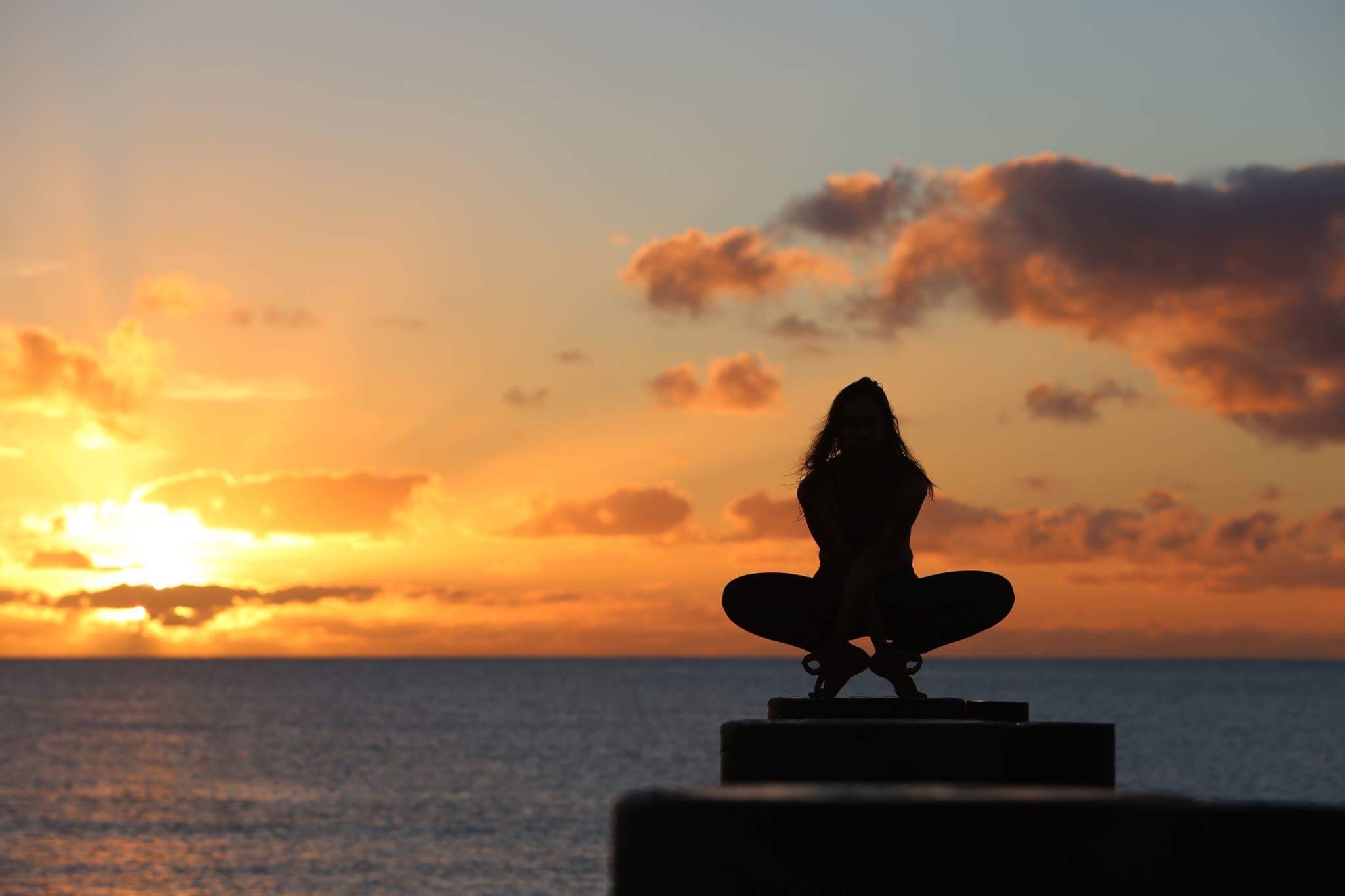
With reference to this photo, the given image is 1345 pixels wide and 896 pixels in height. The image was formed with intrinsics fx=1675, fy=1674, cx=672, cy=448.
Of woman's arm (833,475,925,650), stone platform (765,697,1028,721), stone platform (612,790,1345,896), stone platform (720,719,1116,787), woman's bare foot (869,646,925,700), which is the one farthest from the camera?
woman's arm (833,475,925,650)

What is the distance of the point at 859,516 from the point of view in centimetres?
788

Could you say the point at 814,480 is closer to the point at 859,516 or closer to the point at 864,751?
the point at 859,516

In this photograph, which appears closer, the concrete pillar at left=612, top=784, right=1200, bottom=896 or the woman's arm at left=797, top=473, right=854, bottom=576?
the concrete pillar at left=612, top=784, right=1200, bottom=896

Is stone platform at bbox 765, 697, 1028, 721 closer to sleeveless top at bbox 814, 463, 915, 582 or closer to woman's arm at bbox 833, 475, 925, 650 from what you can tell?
woman's arm at bbox 833, 475, 925, 650

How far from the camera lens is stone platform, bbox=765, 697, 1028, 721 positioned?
697cm

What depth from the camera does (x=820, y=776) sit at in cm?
593

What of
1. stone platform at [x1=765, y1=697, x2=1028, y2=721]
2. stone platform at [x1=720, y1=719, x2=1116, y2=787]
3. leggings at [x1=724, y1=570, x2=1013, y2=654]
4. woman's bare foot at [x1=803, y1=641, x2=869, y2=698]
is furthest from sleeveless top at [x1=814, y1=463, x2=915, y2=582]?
stone platform at [x1=720, y1=719, x2=1116, y2=787]

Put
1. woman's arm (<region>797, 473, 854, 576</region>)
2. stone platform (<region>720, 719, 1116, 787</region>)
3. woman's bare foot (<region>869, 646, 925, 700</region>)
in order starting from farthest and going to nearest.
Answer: woman's arm (<region>797, 473, 854, 576</region>)
woman's bare foot (<region>869, 646, 925, 700</region>)
stone platform (<region>720, 719, 1116, 787</region>)

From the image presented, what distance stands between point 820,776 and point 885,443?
2.40 meters

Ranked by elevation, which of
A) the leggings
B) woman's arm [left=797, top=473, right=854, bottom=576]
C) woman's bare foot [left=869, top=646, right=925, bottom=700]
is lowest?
woman's bare foot [left=869, top=646, right=925, bottom=700]

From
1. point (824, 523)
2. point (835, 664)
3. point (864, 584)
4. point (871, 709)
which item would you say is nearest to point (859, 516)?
A: point (824, 523)

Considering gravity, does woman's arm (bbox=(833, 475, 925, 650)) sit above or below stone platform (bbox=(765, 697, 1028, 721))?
above

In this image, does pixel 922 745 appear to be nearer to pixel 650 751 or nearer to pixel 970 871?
pixel 970 871

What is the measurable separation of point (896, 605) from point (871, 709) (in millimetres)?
677
